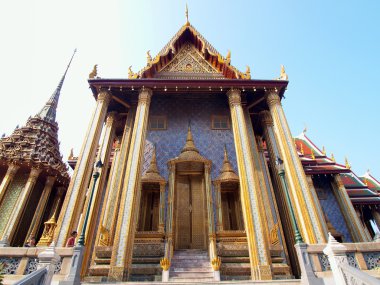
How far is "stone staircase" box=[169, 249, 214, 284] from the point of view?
23.2 feet

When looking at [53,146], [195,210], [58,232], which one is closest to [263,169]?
[195,210]

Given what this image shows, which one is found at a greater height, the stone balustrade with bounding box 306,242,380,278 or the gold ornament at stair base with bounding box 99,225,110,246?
the gold ornament at stair base with bounding box 99,225,110,246

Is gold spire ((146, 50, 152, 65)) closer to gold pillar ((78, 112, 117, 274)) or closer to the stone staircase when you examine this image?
gold pillar ((78, 112, 117, 274))

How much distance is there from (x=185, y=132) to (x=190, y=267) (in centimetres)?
532

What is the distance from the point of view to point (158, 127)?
36.7 feet

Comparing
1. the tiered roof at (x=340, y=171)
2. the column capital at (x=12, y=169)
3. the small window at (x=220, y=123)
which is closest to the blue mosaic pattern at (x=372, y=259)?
the small window at (x=220, y=123)

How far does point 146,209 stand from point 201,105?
5.20 metres

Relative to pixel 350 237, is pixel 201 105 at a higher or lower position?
higher

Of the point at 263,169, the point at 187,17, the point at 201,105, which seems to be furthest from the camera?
the point at 187,17

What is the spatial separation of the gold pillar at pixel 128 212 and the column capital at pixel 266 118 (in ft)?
17.5

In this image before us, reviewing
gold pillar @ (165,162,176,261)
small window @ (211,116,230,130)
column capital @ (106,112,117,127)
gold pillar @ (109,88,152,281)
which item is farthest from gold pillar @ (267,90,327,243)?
column capital @ (106,112,117,127)

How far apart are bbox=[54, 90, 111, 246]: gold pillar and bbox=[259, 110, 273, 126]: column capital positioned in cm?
662

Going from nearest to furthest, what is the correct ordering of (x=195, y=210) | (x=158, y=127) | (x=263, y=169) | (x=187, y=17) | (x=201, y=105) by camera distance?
(x=195, y=210), (x=263, y=169), (x=158, y=127), (x=201, y=105), (x=187, y=17)

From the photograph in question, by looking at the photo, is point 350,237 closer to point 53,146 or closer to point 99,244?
point 99,244
